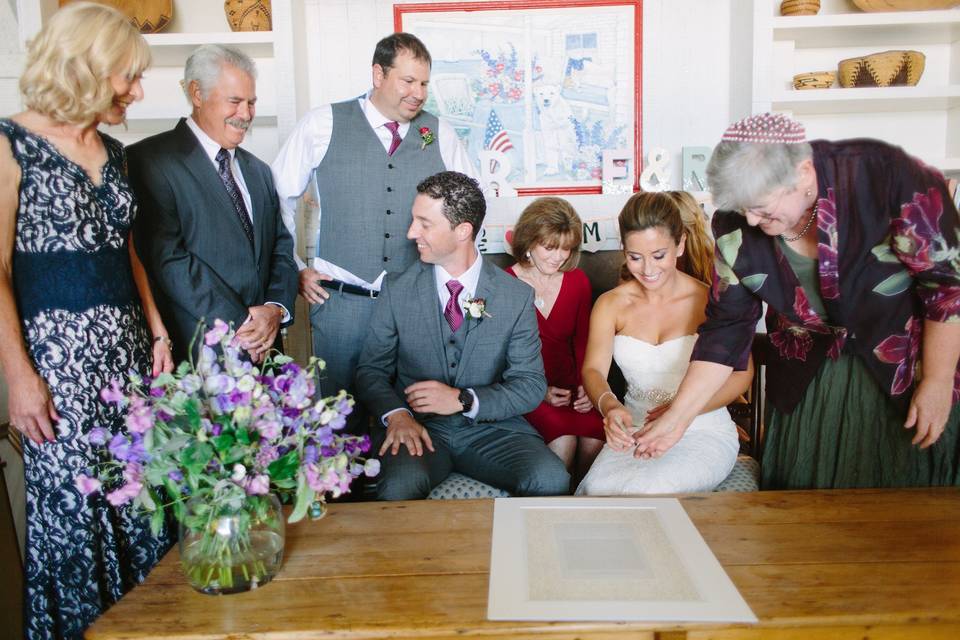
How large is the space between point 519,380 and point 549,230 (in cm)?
76

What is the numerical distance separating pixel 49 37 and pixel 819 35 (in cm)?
297

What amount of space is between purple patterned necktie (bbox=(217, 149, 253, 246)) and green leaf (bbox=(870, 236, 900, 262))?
172 centimetres

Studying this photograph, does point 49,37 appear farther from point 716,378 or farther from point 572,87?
point 572,87

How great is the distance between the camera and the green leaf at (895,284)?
1.64 metres

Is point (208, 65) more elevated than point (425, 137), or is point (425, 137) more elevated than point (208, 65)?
point (208, 65)

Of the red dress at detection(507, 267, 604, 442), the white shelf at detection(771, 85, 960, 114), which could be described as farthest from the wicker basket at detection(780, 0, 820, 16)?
the red dress at detection(507, 267, 604, 442)

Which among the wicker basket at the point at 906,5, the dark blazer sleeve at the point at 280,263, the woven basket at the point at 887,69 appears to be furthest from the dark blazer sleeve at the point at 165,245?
the wicker basket at the point at 906,5

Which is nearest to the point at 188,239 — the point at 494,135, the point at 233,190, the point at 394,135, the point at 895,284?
the point at 233,190

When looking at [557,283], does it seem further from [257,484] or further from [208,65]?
[257,484]

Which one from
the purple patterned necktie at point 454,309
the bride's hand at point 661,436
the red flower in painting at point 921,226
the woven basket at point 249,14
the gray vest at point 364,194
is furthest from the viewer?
the woven basket at point 249,14

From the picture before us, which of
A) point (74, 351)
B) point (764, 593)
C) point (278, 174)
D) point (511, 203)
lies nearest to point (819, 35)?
point (511, 203)

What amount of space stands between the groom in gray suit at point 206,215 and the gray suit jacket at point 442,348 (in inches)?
13.8

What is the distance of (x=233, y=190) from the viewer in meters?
2.32

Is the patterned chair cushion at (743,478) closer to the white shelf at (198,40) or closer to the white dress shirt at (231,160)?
the white dress shirt at (231,160)
